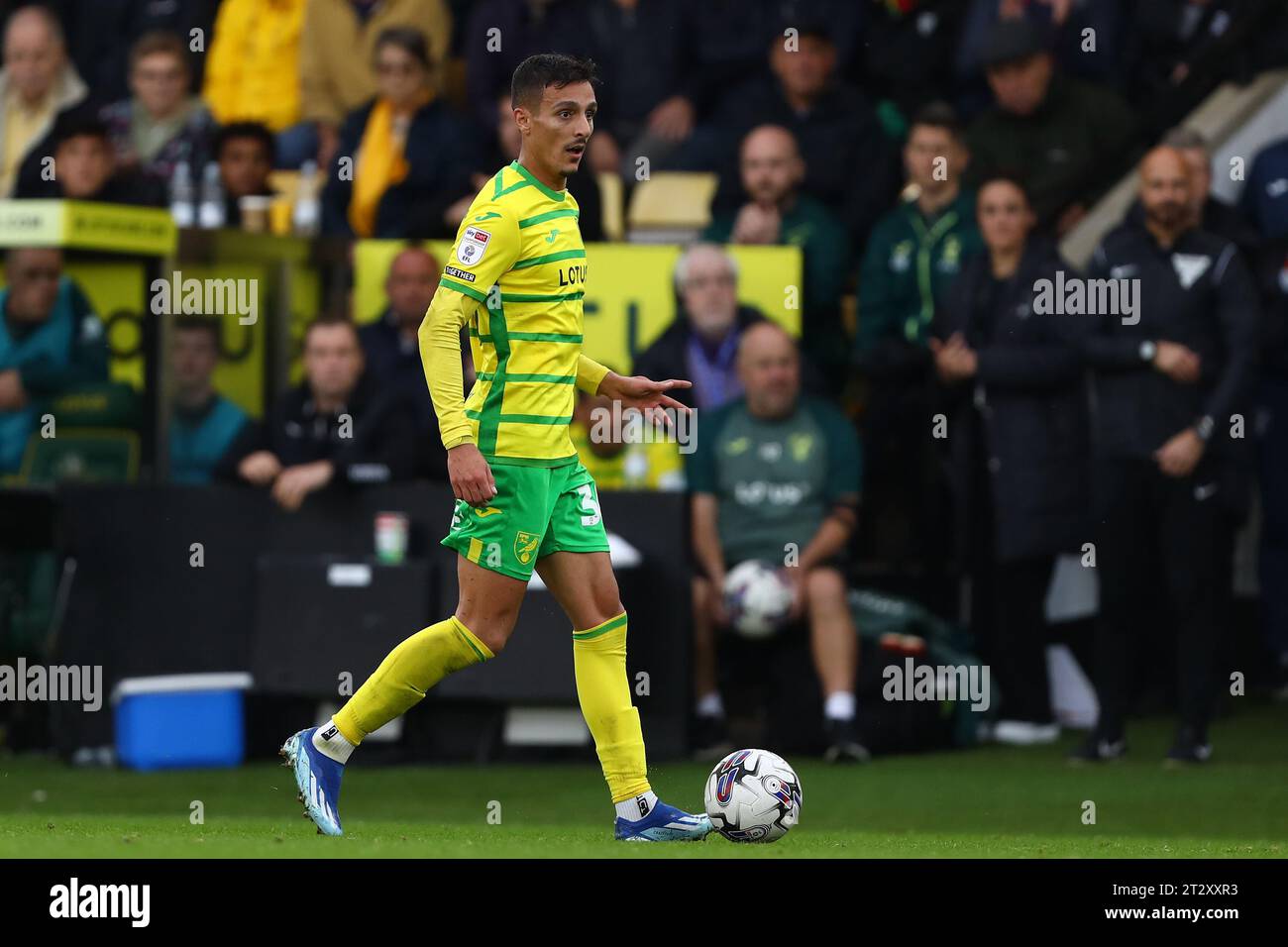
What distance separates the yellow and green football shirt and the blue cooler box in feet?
14.4

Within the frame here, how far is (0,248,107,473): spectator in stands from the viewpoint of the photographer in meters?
12.5

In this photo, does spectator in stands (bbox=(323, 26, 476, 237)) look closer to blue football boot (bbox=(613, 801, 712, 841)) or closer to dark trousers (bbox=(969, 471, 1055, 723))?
dark trousers (bbox=(969, 471, 1055, 723))

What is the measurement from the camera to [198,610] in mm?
11664

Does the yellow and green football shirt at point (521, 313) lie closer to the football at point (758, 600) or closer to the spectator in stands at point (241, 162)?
the football at point (758, 600)

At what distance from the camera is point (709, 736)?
37.7 ft

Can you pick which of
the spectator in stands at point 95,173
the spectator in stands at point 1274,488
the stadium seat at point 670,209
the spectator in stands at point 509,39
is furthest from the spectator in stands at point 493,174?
the spectator in stands at point 1274,488

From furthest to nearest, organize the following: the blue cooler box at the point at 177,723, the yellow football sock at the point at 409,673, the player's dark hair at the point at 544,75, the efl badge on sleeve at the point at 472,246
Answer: the blue cooler box at the point at 177,723 → the yellow football sock at the point at 409,673 → the player's dark hair at the point at 544,75 → the efl badge on sleeve at the point at 472,246

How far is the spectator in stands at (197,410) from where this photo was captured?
12.8 m

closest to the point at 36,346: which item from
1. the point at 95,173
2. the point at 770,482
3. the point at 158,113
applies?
the point at 95,173

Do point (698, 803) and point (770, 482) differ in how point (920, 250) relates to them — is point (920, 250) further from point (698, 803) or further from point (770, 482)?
point (698, 803)

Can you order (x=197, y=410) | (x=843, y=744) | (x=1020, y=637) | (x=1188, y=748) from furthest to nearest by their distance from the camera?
(x=197, y=410) → (x=1020, y=637) → (x=843, y=744) → (x=1188, y=748)

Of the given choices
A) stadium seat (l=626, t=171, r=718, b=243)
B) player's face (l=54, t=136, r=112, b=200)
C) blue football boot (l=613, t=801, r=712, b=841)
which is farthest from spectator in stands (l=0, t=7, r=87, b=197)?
blue football boot (l=613, t=801, r=712, b=841)

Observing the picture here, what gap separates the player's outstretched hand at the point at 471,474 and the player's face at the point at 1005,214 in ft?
17.9

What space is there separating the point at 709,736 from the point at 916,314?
257 centimetres
